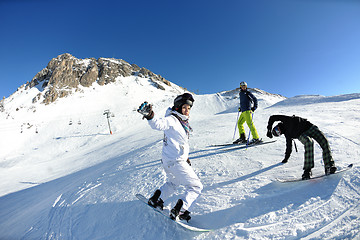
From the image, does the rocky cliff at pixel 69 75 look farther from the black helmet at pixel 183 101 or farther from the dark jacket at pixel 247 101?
the black helmet at pixel 183 101

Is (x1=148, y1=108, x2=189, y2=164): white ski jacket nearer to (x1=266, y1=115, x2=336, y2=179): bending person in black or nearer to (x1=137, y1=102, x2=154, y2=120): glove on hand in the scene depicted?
(x1=137, y1=102, x2=154, y2=120): glove on hand

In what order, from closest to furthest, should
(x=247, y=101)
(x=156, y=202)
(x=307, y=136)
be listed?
(x=156, y=202), (x=307, y=136), (x=247, y=101)

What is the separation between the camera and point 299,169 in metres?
3.54

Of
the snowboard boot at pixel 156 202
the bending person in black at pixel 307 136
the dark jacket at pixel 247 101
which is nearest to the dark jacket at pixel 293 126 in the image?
the bending person in black at pixel 307 136

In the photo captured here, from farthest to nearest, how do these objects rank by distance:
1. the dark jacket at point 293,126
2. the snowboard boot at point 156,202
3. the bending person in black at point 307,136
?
the dark jacket at point 293,126, the bending person in black at point 307,136, the snowboard boot at point 156,202

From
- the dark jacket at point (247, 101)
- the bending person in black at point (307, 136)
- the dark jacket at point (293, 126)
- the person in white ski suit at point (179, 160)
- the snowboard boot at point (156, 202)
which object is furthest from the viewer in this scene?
the dark jacket at point (247, 101)

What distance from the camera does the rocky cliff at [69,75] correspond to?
50625 millimetres

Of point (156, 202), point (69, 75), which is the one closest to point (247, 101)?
point (156, 202)

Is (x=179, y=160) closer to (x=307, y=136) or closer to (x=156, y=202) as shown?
(x=156, y=202)

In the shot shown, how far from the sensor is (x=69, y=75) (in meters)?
59.9

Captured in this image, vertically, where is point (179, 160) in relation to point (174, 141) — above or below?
below

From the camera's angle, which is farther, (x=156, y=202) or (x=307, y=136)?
(x=307, y=136)

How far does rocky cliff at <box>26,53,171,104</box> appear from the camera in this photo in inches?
1993

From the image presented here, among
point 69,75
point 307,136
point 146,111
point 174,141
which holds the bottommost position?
point 307,136
